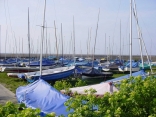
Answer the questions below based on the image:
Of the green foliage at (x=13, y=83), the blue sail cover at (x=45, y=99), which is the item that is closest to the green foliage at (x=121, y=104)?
the blue sail cover at (x=45, y=99)

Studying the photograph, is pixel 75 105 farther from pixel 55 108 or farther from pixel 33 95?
pixel 33 95

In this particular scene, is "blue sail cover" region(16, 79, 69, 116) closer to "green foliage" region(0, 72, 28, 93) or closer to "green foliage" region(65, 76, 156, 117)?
"green foliage" region(65, 76, 156, 117)

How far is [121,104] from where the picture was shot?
15.8 feet

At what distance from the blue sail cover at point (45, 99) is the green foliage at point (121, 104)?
6.12ft

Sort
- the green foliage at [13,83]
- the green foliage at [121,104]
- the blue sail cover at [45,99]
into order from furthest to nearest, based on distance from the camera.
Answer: the green foliage at [13,83], the blue sail cover at [45,99], the green foliage at [121,104]

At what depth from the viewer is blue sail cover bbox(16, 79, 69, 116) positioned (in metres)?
7.15

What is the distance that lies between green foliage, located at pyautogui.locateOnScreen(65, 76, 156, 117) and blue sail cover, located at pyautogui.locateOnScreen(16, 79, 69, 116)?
186cm

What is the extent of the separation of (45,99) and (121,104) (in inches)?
157

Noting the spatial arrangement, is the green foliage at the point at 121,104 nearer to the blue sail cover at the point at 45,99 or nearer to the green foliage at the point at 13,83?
the blue sail cover at the point at 45,99

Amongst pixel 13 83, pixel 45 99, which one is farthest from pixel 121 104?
pixel 13 83

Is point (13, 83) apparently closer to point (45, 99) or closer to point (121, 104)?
point (45, 99)

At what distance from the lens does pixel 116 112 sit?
176 inches

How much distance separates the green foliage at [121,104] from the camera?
183 inches

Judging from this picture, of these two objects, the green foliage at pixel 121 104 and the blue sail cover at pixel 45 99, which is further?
the blue sail cover at pixel 45 99
